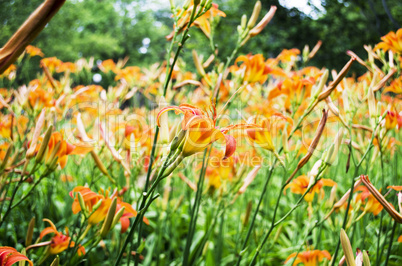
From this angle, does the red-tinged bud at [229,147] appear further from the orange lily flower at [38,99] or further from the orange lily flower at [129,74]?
the orange lily flower at [129,74]

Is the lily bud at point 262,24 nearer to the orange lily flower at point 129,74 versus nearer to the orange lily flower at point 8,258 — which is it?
the orange lily flower at point 8,258

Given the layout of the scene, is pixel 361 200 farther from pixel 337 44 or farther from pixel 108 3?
pixel 108 3

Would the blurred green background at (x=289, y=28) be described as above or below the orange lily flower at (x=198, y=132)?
below

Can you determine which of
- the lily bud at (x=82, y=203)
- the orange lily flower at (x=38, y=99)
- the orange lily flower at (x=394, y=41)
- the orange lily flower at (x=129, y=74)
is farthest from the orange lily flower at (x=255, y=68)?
the orange lily flower at (x=129, y=74)

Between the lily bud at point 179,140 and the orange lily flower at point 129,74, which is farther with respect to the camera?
the orange lily flower at point 129,74

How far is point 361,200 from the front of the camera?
112 cm

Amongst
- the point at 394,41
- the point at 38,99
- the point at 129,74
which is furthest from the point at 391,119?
the point at 129,74

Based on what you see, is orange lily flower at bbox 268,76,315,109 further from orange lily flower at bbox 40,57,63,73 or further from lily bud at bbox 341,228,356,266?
orange lily flower at bbox 40,57,63,73

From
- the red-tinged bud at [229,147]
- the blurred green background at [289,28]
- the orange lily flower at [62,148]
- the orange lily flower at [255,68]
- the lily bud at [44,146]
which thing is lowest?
the blurred green background at [289,28]

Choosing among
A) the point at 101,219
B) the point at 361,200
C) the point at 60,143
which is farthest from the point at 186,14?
the point at 361,200

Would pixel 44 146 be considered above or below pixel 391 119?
below

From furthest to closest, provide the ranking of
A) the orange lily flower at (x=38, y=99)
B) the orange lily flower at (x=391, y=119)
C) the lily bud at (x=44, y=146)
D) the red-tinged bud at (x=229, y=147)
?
the orange lily flower at (x=38, y=99) < the orange lily flower at (x=391, y=119) < the lily bud at (x=44, y=146) < the red-tinged bud at (x=229, y=147)

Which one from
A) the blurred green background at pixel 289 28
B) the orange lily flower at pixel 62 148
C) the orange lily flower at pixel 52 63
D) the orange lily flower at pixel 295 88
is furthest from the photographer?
the blurred green background at pixel 289 28

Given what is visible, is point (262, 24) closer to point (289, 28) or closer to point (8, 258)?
point (8, 258)
